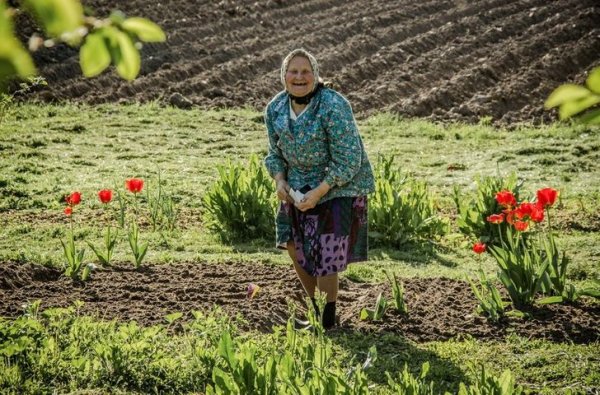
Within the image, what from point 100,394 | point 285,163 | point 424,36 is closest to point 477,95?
point 424,36

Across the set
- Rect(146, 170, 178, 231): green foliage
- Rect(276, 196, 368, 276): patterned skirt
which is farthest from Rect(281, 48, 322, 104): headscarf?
Rect(146, 170, 178, 231): green foliage

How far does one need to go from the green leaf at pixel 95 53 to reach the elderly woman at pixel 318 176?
3.43 m

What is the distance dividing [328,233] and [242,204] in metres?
2.77

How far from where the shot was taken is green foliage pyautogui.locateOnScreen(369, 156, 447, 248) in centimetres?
729

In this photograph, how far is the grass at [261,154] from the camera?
4.39 m

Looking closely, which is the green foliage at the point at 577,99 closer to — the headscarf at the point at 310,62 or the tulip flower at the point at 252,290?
the headscarf at the point at 310,62

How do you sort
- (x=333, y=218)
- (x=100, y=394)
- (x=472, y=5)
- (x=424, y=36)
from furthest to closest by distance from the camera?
(x=472, y=5), (x=424, y=36), (x=333, y=218), (x=100, y=394)

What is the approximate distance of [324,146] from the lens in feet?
15.7

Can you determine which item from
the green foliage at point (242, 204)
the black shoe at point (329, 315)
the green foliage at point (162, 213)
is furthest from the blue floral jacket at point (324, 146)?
the green foliage at point (162, 213)

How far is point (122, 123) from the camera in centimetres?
1262

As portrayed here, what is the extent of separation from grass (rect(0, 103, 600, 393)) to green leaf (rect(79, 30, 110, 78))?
2.20m

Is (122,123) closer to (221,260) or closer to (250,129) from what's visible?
(250,129)

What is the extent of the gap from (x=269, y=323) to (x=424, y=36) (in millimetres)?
13345

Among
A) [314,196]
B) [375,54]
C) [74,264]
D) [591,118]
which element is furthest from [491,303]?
[375,54]
